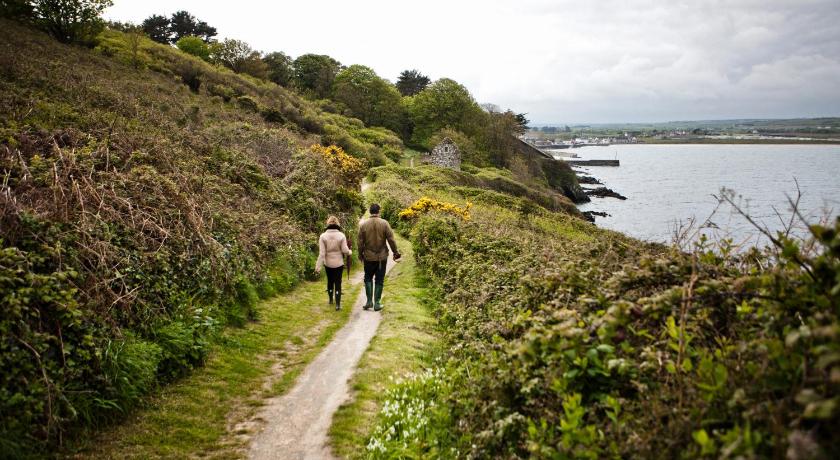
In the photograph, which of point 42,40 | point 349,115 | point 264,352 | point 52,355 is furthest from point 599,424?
point 349,115

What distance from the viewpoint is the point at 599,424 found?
3.42 meters

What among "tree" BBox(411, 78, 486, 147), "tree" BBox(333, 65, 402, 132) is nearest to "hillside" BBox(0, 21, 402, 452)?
"tree" BBox(333, 65, 402, 132)

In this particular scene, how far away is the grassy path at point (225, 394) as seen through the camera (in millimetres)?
5223

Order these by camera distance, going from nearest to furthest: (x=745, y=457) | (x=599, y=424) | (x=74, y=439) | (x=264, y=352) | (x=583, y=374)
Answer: (x=745, y=457)
(x=599, y=424)
(x=583, y=374)
(x=74, y=439)
(x=264, y=352)

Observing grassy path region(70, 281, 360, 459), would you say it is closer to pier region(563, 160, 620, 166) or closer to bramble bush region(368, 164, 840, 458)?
bramble bush region(368, 164, 840, 458)

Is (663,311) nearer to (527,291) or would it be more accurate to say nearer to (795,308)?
(795,308)

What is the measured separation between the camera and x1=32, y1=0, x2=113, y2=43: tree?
29.0 meters

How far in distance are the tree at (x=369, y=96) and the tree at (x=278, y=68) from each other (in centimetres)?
1006

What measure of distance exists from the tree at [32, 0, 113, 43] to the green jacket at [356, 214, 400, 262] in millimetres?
32139

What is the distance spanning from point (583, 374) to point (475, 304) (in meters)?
5.20

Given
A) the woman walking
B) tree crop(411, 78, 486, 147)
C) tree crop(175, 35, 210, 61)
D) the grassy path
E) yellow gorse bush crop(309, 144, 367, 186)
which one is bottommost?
the grassy path

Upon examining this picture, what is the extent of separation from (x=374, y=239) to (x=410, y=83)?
119073 mm

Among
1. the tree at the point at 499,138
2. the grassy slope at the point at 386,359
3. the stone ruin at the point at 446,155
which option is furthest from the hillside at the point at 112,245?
the tree at the point at 499,138

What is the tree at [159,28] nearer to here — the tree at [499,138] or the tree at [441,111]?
the tree at [441,111]
